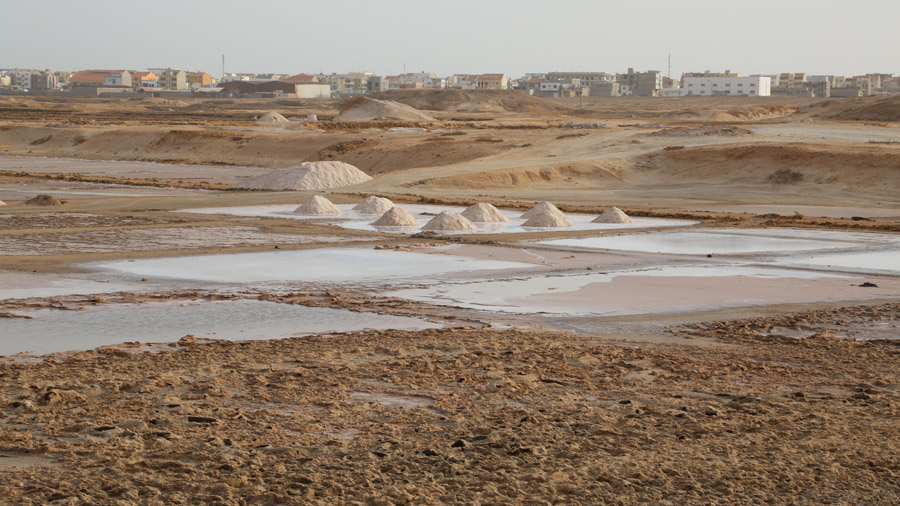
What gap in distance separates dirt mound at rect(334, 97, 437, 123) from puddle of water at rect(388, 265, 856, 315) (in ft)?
186

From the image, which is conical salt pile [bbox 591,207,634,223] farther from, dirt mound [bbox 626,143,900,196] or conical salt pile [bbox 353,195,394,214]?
dirt mound [bbox 626,143,900,196]

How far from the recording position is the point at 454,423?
6.62m

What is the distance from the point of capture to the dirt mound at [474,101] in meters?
105

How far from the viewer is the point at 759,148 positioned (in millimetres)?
33031

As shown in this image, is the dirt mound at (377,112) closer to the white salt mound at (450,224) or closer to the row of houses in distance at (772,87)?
the white salt mound at (450,224)

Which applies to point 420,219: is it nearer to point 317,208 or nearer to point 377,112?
point 317,208

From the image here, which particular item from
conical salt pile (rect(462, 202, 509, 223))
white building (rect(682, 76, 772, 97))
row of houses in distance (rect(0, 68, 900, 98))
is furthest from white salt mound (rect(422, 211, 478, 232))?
white building (rect(682, 76, 772, 97))

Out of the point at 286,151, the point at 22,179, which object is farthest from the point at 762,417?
the point at 286,151

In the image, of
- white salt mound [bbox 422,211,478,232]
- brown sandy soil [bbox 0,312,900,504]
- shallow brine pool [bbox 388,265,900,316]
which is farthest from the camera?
white salt mound [bbox 422,211,478,232]

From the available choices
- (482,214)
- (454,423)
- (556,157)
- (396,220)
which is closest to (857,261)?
(482,214)

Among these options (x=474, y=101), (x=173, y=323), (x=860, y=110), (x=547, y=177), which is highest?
(x=474, y=101)

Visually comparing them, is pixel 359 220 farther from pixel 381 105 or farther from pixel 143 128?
pixel 381 105

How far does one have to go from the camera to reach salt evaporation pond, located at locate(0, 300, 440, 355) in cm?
923

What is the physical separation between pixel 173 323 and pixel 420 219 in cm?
1134
